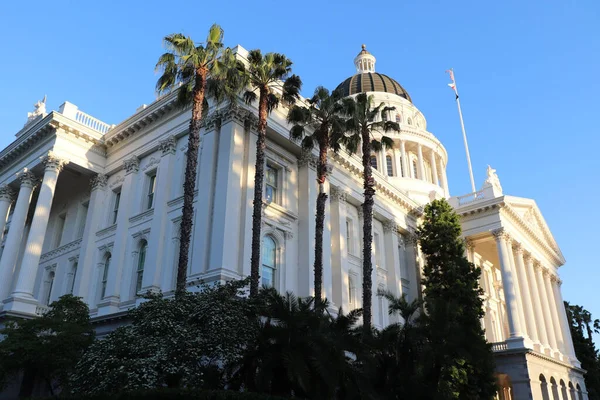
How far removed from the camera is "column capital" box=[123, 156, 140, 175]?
29.6 metres

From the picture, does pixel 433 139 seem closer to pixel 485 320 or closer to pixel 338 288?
pixel 485 320

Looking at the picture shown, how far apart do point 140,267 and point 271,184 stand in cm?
814

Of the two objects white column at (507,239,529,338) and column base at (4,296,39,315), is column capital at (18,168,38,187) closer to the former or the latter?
column base at (4,296,39,315)

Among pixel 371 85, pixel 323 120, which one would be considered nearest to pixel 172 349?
pixel 323 120

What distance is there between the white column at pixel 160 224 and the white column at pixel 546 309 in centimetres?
3304

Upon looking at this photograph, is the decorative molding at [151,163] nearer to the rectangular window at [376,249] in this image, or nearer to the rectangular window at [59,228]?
the rectangular window at [59,228]

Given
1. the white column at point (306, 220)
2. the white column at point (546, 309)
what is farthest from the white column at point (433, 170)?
the white column at point (306, 220)

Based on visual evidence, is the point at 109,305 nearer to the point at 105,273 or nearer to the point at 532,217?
the point at 105,273

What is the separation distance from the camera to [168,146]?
27.7 m

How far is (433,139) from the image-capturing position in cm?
6191

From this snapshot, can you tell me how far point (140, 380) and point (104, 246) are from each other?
16.9 metres

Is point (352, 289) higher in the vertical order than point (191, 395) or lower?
higher

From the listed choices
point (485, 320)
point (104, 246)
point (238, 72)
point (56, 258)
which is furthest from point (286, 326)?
point (485, 320)

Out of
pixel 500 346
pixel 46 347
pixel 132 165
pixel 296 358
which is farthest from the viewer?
pixel 500 346
